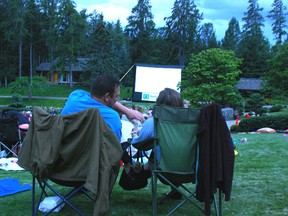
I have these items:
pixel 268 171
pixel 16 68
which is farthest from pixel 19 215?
pixel 16 68

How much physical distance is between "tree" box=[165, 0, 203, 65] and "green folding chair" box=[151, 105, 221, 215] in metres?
48.6

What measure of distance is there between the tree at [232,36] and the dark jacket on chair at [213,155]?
53.5 meters

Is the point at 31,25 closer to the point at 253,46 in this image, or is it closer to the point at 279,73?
the point at 253,46

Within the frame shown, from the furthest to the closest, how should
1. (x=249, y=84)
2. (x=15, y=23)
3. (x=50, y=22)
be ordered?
(x=50, y=22) → (x=15, y=23) → (x=249, y=84)

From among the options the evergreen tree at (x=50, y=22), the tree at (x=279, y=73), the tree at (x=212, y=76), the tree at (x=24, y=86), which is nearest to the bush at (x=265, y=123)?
the tree at (x=212, y=76)

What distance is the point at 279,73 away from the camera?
16.9 metres

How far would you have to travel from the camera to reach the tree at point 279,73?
1698 cm

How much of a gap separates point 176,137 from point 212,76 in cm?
1340

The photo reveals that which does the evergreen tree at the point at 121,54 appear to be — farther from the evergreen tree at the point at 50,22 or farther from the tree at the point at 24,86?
the tree at the point at 24,86

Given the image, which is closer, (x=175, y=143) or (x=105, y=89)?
(x=175, y=143)

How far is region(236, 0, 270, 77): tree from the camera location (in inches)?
1783

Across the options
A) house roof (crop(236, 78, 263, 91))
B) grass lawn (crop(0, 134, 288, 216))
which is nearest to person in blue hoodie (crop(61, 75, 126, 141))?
grass lawn (crop(0, 134, 288, 216))

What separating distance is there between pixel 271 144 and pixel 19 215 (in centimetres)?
630

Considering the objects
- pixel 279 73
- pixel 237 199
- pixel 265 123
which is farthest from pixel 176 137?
Result: pixel 279 73
